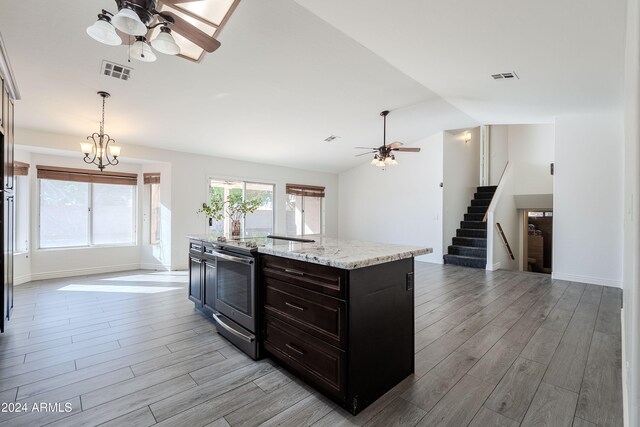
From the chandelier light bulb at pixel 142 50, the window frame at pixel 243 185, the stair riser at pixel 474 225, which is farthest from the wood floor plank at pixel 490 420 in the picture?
the stair riser at pixel 474 225

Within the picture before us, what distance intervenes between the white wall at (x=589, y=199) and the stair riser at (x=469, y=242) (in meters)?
1.53

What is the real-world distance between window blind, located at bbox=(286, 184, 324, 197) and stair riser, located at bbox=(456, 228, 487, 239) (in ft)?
12.6

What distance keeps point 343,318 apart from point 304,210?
21.9 ft

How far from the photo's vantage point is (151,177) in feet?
19.6

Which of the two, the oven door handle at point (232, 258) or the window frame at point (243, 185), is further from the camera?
the window frame at point (243, 185)

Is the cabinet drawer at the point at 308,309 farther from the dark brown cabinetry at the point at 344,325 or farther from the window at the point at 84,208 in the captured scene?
the window at the point at 84,208

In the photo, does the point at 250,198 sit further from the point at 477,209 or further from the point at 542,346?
the point at 542,346

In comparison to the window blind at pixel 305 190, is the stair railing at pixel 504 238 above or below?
below

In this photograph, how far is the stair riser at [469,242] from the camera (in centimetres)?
648

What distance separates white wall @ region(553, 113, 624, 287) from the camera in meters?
4.45

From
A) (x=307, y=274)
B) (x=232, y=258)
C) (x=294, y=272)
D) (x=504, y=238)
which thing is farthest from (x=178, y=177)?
(x=504, y=238)

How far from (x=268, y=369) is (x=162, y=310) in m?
2.02

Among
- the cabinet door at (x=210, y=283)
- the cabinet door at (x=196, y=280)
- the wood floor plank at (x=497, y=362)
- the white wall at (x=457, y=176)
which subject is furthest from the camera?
the white wall at (x=457, y=176)

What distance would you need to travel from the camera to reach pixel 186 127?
16.1 ft
